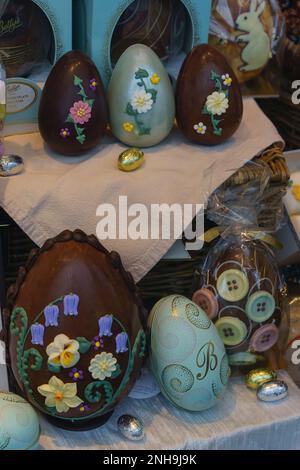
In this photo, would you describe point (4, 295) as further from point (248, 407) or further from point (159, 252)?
point (248, 407)

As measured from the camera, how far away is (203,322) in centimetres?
93

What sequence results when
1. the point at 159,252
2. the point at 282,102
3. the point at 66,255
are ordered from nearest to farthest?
the point at 66,255 < the point at 159,252 < the point at 282,102

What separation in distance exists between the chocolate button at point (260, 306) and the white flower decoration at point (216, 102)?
27cm

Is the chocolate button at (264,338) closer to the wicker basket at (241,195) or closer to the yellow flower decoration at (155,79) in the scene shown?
the wicker basket at (241,195)

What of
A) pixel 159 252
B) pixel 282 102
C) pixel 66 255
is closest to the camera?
pixel 66 255

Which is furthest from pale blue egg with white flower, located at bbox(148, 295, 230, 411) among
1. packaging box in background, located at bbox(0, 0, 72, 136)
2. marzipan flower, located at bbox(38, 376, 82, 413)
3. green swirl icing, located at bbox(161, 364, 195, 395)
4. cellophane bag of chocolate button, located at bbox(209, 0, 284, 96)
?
cellophane bag of chocolate button, located at bbox(209, 0, 284, 96)

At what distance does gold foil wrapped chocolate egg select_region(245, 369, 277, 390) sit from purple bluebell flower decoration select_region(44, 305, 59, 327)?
0.31 metres

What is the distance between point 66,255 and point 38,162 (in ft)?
0.71

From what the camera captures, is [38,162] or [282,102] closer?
[38,162]

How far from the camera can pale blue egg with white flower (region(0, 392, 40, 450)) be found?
33.3 inches

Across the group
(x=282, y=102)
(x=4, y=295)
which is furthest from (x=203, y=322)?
(x=282, y=102)

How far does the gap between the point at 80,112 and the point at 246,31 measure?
362 mm

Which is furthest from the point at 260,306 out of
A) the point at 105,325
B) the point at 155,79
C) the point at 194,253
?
the point at 155,79
